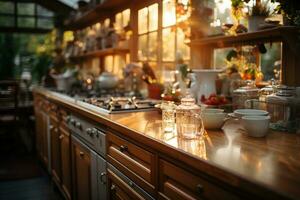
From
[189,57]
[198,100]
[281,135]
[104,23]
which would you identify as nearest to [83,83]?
[104,23]

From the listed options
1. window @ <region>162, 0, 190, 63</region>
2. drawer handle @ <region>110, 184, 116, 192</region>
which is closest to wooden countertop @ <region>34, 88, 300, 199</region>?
drawer handle @ <region>110, 184, 116, 192</region>

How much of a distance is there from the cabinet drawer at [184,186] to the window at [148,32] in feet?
5.67

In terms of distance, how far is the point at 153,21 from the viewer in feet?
9.09

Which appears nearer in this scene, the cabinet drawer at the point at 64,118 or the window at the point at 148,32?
the cabinet drawer at the point at 64,118

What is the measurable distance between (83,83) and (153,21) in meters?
1.21

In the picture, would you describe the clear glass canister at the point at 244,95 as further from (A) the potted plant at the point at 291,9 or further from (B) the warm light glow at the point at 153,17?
(B) the warm light glow at the point at 153,17

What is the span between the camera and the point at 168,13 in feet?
8.35

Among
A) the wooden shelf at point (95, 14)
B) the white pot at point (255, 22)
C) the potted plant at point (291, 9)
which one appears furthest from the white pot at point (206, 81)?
the wooden shelf at point (95, 14)

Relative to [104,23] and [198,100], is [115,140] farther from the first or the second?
[104,23]

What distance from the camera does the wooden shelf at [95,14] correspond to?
10.4 ft

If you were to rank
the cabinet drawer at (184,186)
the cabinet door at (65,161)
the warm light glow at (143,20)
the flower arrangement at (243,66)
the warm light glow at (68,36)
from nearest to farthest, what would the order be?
the cabinet drawer at (184,186) → the flower arrangement at (243,66) → the cabinet door at (65,161) → the warm light glow at (143,20) → the warm light glow at (68,36)

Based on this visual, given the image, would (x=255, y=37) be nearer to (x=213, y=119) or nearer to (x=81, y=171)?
(x=213, y=119)

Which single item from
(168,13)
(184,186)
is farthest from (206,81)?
(184,186)

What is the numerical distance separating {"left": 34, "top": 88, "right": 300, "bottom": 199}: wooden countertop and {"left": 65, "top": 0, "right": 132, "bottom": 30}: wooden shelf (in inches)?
76.1
